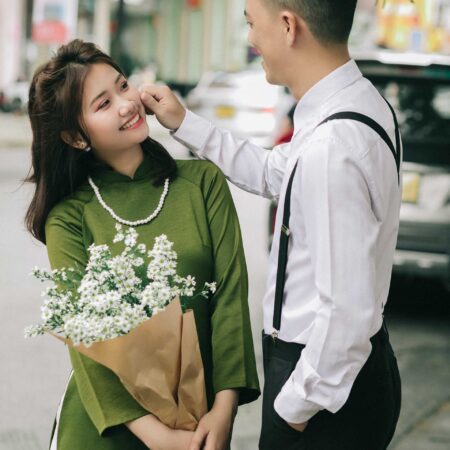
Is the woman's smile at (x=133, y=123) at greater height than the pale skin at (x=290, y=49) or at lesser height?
lesser

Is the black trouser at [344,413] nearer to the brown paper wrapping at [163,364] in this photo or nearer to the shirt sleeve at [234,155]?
the brown paper wrapping at [163,364]

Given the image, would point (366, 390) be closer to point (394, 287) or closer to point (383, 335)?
point (383, 335)

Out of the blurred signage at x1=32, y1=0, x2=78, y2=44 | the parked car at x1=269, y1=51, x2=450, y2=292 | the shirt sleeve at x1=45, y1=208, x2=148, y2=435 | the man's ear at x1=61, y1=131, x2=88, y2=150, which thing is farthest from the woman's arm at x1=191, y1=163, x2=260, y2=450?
the blurred signage at x1=32, y1=0, x2=78, y2=44

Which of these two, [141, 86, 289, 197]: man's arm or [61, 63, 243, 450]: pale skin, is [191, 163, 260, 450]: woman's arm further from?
[141, 86, 289, 197]: man's arm

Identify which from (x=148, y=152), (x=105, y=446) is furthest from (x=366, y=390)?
(x=148, y=152)

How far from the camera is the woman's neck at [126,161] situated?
8.61 ft

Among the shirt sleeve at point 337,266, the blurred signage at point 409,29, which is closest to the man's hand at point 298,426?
the shirt sleeve at point 337,266

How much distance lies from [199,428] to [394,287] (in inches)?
240

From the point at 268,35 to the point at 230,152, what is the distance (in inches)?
24.4

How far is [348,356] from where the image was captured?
82.1 inches

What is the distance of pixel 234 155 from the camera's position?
9.25 ft

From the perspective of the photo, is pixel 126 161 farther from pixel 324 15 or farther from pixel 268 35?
pixel 324 15

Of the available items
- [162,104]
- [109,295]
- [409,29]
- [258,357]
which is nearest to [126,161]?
[162,104]

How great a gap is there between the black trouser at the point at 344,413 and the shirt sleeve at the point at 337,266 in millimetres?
127
